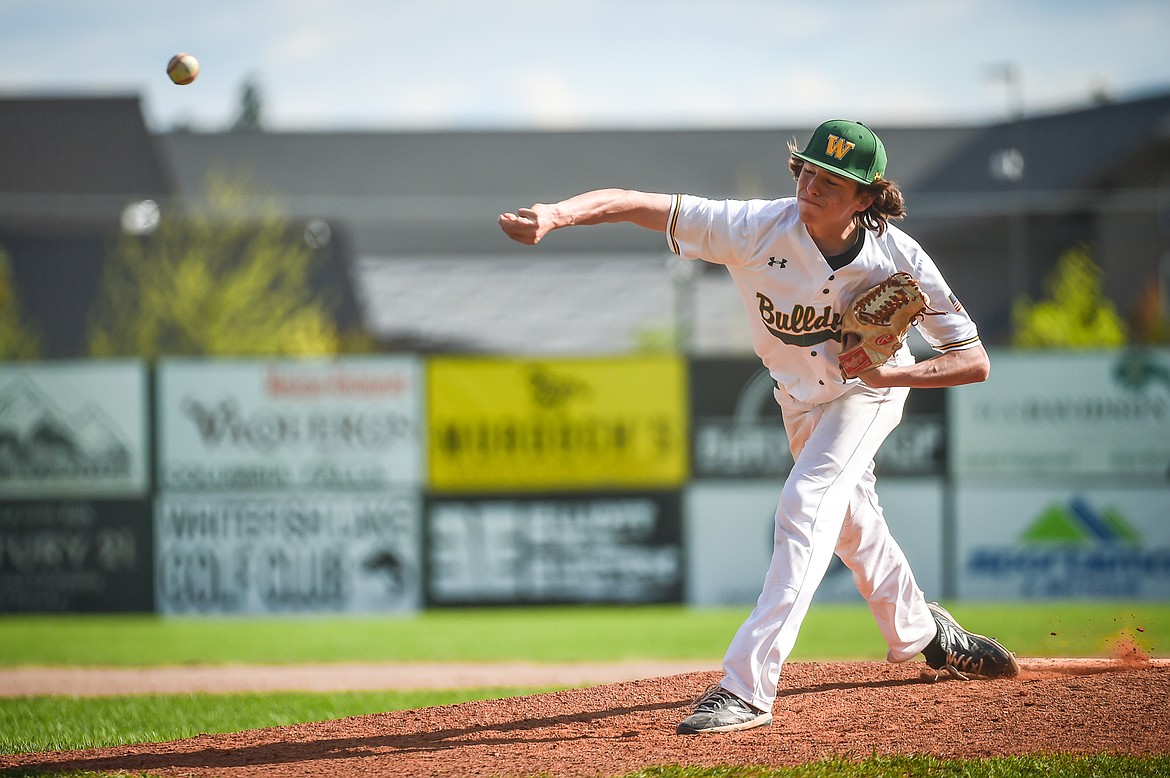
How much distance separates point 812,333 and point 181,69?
3.71m

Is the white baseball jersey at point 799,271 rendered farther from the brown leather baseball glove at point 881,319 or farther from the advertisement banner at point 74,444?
the advertisement banner at point 74,444

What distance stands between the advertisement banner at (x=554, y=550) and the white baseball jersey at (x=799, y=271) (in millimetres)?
6386

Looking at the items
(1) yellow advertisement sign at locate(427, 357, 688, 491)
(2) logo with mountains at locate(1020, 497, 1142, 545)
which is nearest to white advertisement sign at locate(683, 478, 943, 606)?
(1) yellow advertisement sign at locate(427, 357, 688, 491)

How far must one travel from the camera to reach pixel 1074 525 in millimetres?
11016

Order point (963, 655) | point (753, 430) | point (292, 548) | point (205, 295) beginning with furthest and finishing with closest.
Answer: point (205, 295), point (753, 430), point (292, 548), point (963, 655)

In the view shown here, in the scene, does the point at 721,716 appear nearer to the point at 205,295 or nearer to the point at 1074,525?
the point at 1074,525

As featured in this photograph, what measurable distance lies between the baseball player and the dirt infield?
11.3 inches

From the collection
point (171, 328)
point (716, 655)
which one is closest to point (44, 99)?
point (171, 328)

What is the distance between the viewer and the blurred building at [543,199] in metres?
19.6

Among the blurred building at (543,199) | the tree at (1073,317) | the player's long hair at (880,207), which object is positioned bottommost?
the player's long hair at (880,207)

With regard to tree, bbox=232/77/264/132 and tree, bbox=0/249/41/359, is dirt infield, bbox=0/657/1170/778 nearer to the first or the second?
tree, bbox=0/249/41/359

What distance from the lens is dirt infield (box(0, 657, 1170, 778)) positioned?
13.0 feet

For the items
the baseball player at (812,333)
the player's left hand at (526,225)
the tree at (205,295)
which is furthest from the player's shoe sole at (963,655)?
the tree at (205,295)

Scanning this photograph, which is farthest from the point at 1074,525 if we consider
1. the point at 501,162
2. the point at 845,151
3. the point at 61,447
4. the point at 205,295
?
the point at 501,162
